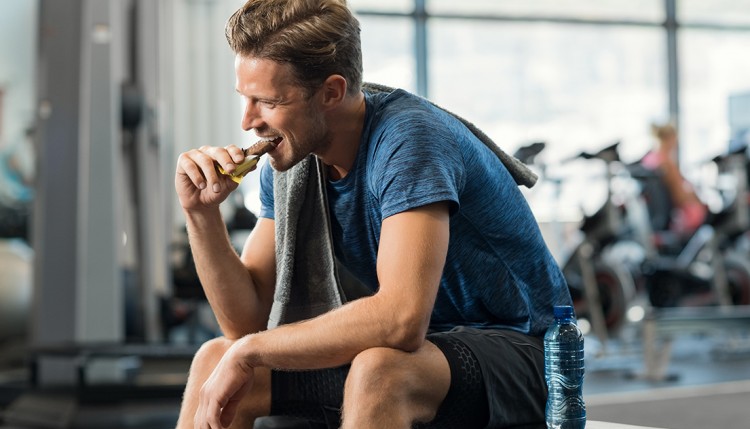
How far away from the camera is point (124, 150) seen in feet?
17.6

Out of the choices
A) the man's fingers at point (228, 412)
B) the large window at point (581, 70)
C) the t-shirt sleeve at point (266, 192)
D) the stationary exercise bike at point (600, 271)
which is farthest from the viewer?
the large window at point (581, 70)

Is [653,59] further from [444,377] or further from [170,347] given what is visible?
[444,377]

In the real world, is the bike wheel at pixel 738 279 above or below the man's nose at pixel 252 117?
below

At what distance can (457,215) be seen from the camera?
152cm

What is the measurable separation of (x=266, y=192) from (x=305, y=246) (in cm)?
17

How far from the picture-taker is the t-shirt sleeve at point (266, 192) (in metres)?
1.74

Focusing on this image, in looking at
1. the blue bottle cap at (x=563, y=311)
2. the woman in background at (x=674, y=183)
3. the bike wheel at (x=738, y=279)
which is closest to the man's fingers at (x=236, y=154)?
the blue bottle cap at (x=563, y=311)

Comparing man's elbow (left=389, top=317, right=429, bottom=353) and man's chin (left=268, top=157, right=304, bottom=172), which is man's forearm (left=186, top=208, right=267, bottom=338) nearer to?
man's chin (left=268, top=157, right=304, bottom=172)

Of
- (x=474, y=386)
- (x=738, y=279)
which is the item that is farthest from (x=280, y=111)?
(x=738, y=279)

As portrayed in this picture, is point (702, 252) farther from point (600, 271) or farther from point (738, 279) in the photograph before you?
point (600, 271)

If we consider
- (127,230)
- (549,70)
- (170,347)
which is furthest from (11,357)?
(549,70)

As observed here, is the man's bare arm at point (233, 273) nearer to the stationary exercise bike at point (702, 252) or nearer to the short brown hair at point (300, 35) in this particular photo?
the short brown hair at point (300, 35)

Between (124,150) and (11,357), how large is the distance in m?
1.25

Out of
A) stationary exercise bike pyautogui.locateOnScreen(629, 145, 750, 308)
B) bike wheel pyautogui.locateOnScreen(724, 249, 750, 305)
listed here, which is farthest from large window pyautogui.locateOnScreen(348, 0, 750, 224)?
bike wheel pyautogui.locateOnScreen(724, 249, 750, 305)
